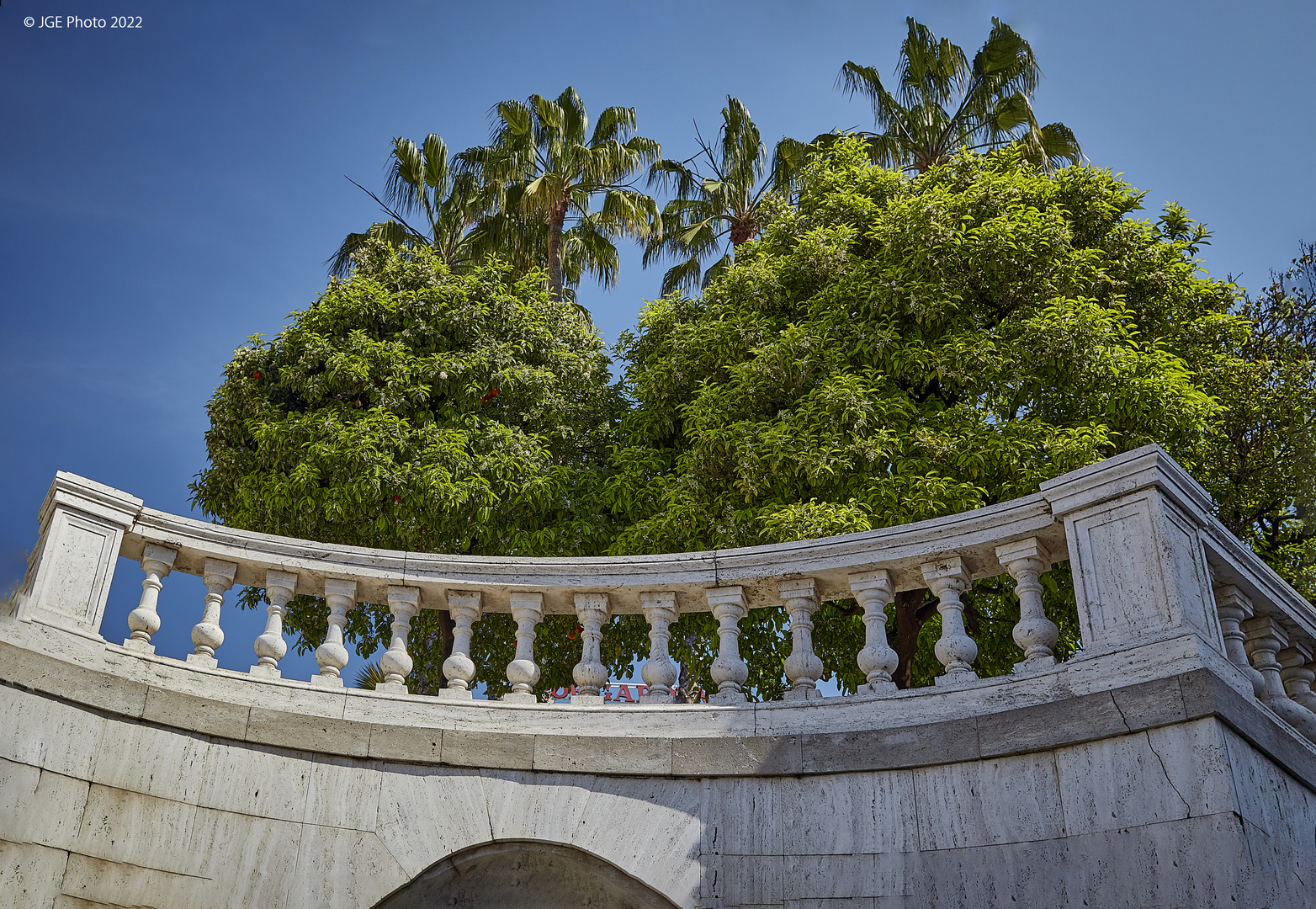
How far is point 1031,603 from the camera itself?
603 centimetres

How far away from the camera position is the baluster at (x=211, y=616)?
21.1 ft

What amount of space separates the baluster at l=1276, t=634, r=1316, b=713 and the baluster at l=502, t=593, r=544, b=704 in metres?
4.38

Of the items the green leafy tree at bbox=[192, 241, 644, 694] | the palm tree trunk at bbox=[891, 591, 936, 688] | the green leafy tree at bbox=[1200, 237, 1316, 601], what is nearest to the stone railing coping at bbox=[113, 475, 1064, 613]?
the palm tree trunk at bbox=[891, 591, 936, 688]

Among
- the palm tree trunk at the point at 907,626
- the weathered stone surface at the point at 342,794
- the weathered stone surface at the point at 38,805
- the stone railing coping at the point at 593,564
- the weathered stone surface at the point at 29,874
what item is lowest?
the weathered stone surface at the point at 29,874

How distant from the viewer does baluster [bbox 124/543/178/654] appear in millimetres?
6344

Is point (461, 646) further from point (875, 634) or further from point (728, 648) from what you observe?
point (875, 634)

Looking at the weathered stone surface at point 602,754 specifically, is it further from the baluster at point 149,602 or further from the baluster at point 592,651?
the baluster at point 149,602

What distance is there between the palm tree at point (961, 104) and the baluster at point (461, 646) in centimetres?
1304

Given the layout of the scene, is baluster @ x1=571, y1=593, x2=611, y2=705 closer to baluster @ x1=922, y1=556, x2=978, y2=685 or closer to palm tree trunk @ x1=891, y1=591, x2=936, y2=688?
baluster @ x1=922, y1=556, x2=978, y2=685

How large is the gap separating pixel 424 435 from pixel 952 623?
9318 mm

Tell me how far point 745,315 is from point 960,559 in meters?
8.00

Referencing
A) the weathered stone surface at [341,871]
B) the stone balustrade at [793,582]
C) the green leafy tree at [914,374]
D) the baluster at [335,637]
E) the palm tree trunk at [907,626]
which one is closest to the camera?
the stone balustrade at [793,582]

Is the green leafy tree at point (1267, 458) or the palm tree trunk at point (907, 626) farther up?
the green leafy tree at point (1267, 458)

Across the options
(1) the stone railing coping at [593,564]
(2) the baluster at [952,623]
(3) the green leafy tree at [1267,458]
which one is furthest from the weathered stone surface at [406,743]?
(3) the green leafy tree at [1267,458]
